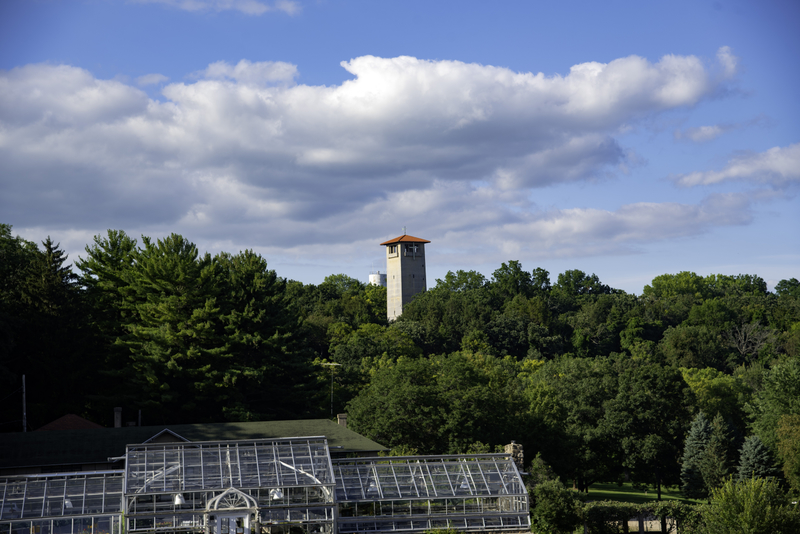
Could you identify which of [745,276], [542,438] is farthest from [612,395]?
[745,276]

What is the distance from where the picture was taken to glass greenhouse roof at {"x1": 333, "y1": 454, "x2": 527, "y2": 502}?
30688 mm

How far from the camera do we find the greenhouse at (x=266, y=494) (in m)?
28.2

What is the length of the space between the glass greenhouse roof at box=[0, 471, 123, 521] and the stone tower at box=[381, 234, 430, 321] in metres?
94.2

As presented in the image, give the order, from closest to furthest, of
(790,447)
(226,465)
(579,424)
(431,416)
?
(226,465) < (431,416) < (790,447) < (579,424)

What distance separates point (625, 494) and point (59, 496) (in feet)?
143

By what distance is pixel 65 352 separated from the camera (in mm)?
49562

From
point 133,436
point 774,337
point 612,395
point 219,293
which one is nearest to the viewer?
point 133,436

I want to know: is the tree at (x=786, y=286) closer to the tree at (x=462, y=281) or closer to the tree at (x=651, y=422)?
the tree at (x=462, y=281)

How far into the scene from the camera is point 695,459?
49.7 metres

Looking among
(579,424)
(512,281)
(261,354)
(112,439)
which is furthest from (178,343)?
(512,281)

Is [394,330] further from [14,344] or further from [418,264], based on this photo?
[14,344]

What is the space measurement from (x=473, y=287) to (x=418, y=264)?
25.3 m

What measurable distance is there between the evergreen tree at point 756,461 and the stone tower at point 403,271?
78844 mm

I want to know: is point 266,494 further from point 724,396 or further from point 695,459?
point 724,396
